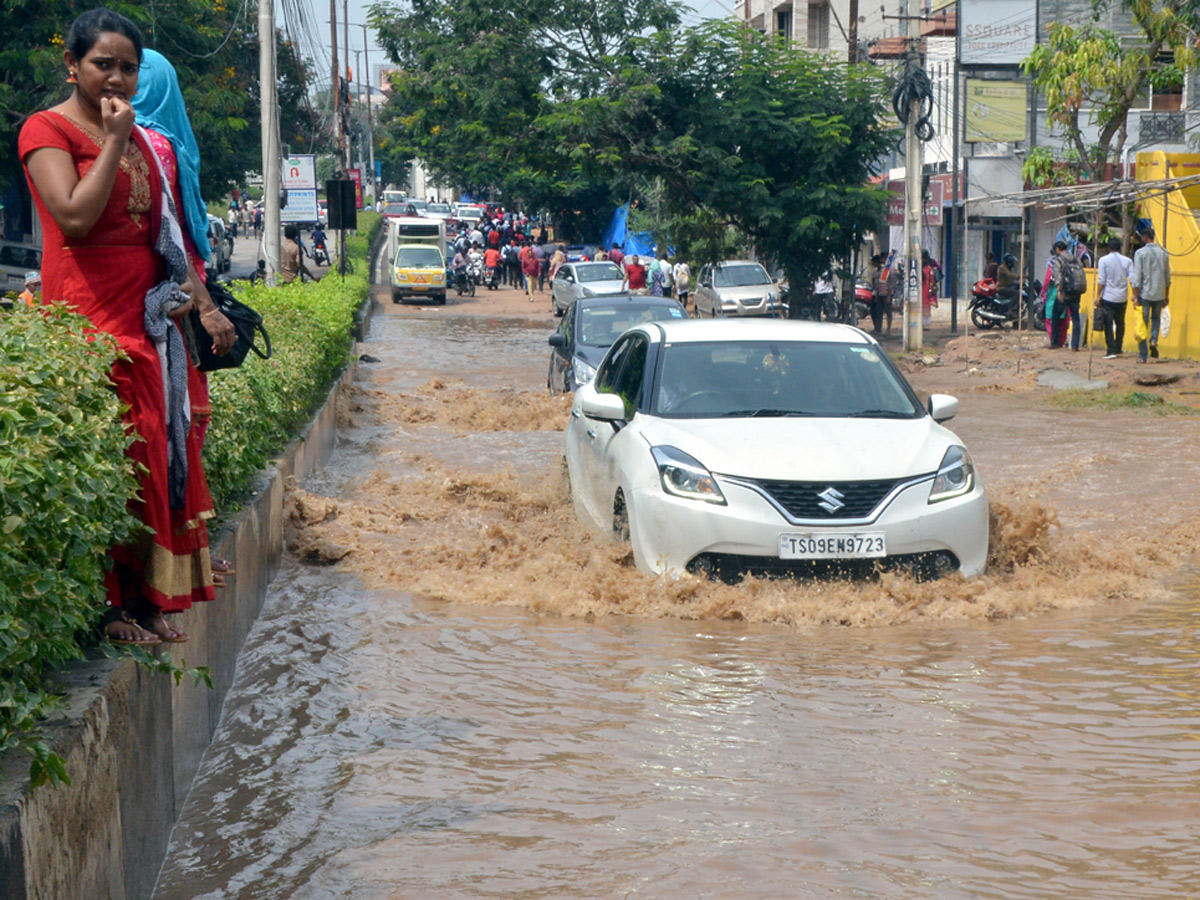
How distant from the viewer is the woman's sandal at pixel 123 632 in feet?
13.8

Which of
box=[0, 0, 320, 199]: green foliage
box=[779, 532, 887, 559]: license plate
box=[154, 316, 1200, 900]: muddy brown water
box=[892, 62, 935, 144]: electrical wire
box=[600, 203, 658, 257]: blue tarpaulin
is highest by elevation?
box=[0, 0, 320, 199]: green foliage

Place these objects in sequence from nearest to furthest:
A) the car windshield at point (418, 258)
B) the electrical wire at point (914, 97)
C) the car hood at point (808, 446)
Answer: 1. the car hood at point (808, 446)
2. the electrical wire at point (914, 97)
3. the car windshield at point (418, 258)

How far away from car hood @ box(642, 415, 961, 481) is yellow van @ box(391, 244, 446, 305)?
37074 millimetres

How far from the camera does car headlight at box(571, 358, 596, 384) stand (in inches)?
659

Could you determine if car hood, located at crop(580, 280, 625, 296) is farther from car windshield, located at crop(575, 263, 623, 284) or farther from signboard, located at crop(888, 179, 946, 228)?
signboard, located at crop(888, 179, 946, 228)

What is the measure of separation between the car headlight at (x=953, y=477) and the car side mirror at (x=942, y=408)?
1.30 feet

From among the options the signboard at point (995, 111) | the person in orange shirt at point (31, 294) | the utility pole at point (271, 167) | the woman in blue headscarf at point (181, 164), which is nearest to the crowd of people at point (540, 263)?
the signboard at point (995, 111)

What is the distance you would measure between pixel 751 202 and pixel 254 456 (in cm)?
1897

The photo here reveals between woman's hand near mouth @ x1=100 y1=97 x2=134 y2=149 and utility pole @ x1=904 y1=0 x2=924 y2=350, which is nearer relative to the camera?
woman's hand near mouth @ x1=100 y1=97 x2=134 y2=149

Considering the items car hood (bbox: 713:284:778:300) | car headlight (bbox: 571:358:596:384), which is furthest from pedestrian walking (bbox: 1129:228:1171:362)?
car hood (bbox: 713:284:778:300)

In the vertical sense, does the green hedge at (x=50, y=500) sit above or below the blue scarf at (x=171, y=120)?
below

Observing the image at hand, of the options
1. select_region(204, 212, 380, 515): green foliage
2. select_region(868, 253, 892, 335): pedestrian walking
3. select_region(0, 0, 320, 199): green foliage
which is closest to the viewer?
select_region(204, 212, 380, 515): green foliage

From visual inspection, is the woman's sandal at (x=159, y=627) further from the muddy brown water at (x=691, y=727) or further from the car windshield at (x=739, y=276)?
the car windshield at (x=739, y=276)

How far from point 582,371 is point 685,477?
A: 9.52 meters
